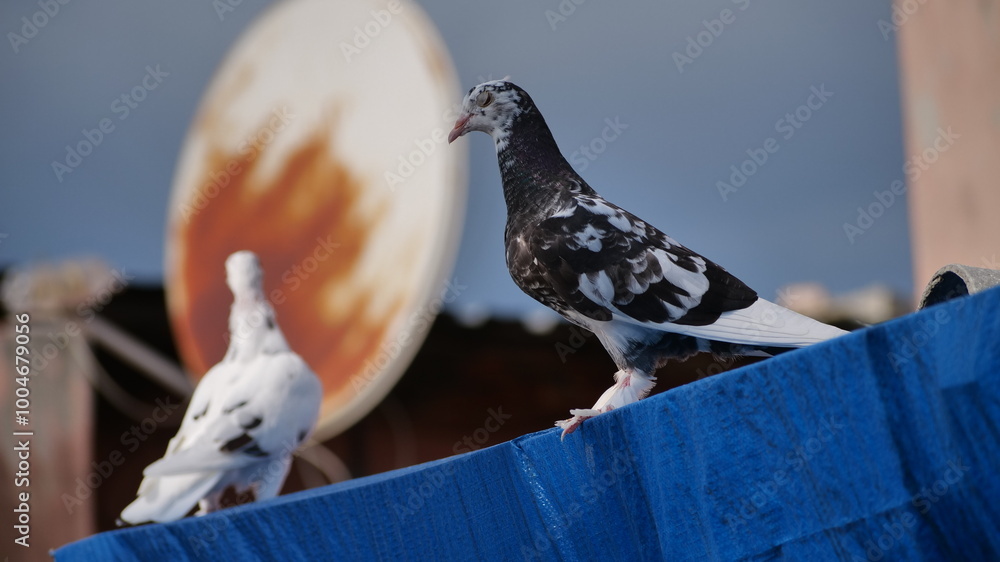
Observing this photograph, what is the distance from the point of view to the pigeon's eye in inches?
68.5

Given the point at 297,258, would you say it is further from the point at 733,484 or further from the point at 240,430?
the point at 733,484

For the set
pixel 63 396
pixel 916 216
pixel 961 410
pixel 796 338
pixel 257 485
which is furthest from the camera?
pixel 63 396

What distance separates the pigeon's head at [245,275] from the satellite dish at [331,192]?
1.34m

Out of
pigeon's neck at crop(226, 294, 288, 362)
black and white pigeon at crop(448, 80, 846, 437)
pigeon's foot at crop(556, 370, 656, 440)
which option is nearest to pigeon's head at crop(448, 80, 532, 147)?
black and white pigeon at crop(448, 80, 846, 437)

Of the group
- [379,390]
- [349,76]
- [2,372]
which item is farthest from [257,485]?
[349,76]

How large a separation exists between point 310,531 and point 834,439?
1.90 feet

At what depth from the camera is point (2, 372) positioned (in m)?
4.48

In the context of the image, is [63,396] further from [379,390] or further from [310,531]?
[310,531]

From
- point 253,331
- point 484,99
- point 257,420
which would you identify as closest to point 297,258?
point 253,331

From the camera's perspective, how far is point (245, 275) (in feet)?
10.2

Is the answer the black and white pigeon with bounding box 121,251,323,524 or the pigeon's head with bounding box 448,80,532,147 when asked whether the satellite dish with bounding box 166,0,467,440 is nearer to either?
the black and white pigeon with bounding box 121,251,323,524

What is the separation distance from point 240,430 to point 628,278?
66.4 inches

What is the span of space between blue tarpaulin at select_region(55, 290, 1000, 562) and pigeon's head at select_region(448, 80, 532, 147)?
2.97ft

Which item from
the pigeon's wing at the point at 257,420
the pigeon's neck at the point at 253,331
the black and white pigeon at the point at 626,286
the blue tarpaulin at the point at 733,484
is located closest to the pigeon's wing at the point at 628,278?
the black and white pigeon at the point at 626,286
